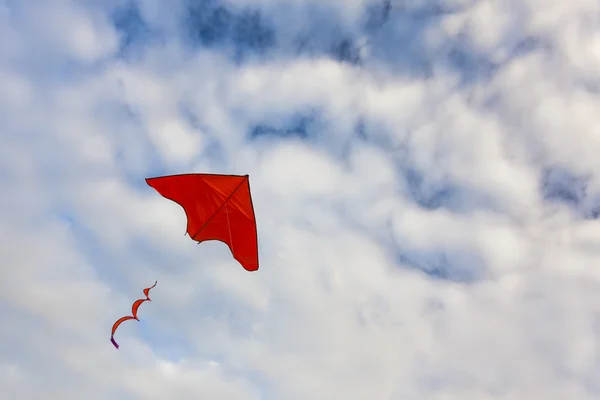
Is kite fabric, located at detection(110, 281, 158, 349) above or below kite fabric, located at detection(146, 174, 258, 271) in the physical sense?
below

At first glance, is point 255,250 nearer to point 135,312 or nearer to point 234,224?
point 234,224

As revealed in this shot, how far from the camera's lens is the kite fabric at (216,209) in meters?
23.8

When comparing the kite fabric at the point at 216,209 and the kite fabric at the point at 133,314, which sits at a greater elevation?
the kite fabric at the point at 216,209

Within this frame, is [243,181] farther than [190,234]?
No

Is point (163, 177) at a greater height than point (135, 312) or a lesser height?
greater

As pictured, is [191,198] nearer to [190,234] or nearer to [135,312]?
[190,234]

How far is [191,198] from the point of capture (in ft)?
81.9

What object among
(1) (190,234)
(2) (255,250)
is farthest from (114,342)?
(2) (255,250)

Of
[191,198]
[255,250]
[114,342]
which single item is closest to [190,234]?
[191,198]

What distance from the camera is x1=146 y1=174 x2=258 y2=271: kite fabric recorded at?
23.8 meters

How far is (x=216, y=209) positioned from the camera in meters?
24.8

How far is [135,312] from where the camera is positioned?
24.0 metres

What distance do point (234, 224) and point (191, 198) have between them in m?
2.61

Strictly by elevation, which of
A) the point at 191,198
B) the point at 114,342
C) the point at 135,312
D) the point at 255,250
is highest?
the point at 191,198
